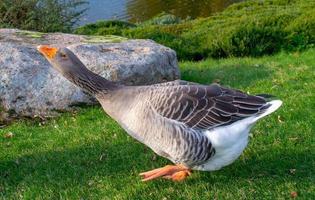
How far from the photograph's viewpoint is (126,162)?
6855mm

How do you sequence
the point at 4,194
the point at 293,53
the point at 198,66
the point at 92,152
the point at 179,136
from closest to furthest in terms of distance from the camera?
the point at 179,136
the point at 4,194
the point at 92,152
the point at 198,66
the point at 293,53

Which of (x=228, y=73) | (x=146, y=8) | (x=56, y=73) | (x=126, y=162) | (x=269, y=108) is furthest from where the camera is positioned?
(x=146, y=8)

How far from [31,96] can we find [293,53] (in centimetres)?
684

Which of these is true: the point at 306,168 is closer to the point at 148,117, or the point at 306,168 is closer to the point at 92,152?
the point at 148,117

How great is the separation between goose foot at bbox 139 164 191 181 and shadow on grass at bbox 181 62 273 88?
160 inches

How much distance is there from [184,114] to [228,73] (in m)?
5.91

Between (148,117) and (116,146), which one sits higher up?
(148,117)

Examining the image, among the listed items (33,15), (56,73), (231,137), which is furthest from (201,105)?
(33,15)

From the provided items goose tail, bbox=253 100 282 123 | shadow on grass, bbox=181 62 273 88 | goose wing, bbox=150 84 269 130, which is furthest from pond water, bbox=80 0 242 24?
goose tail, bbox=253 100 282 123

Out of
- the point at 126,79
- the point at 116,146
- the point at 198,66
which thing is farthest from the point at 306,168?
the point at 198,66

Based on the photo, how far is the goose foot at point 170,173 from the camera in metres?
6.15

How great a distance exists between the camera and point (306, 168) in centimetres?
621

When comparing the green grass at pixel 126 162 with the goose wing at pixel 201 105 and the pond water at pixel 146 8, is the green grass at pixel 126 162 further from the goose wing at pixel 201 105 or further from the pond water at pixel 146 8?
the pond water at pixel 146 8

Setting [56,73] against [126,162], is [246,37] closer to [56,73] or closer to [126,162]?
[56,73]
